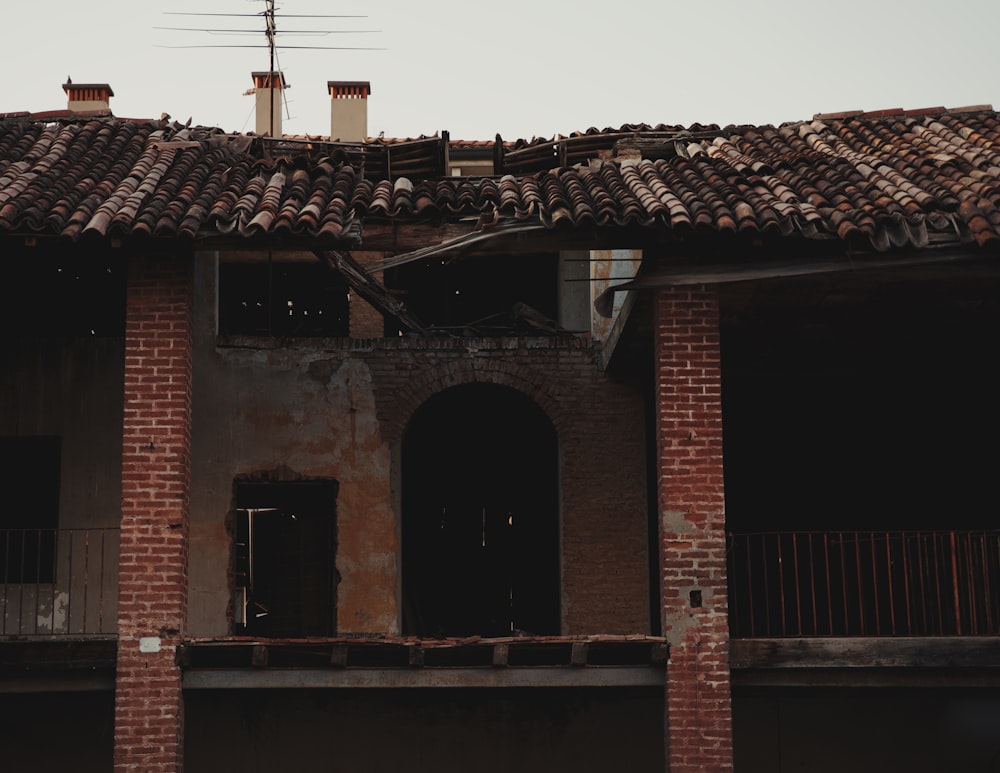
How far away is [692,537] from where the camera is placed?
1115cm

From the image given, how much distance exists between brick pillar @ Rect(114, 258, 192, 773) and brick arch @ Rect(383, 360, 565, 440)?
164 inches

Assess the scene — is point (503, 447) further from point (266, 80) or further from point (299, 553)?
point (266, 80)

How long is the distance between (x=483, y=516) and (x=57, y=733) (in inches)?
251

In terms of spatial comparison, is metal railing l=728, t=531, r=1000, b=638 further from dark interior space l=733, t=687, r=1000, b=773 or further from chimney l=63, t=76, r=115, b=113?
chimney l=63, t=76, r=115, b=113

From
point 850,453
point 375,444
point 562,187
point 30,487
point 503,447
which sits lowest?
point 30,487

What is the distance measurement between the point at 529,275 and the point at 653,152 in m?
3.19

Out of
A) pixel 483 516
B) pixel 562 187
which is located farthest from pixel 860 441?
pixel 562 187

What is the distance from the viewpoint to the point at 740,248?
11477mm

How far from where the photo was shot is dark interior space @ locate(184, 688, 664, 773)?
14.3 meters

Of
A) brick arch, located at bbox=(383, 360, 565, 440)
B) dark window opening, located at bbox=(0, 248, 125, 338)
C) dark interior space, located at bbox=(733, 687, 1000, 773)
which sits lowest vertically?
dark interior space, located at bbox=(733, 687, 1000, 773)

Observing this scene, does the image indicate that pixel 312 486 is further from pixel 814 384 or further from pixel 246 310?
pixel 814 384

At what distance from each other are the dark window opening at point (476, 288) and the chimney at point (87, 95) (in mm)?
6056

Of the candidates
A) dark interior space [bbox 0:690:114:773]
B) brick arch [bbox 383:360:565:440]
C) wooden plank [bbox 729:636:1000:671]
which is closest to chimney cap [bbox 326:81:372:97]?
brick arch [bbox 383:360:565:440]

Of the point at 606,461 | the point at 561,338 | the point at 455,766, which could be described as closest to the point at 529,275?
the point at 561,338
